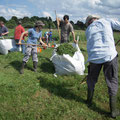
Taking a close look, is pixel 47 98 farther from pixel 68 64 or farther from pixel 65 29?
pixel 65 29

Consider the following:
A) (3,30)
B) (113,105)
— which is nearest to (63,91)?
(113,105)

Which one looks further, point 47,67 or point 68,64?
point 47,67

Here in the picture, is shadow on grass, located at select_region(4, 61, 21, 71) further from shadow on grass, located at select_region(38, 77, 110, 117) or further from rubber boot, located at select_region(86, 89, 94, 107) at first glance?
rubber boot, located at select_region(86, 89, 94, 107)

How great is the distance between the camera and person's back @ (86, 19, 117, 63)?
239 centimetres

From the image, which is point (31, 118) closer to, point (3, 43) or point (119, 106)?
point (119, 106)

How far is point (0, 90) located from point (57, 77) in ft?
5.26

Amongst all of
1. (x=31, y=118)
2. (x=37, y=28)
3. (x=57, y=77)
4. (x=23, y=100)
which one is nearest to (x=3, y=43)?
(x=37, y=28)

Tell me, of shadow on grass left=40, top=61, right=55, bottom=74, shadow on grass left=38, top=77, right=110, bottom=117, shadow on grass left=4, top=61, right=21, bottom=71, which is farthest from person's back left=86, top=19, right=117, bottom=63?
shadow on grass left=4, top=61, right=21, bottom=71

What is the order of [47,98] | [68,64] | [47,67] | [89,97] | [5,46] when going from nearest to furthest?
1. [89,97]
2. [47,98]
3. [68,64]
4. [47,67]
5. [5,46]

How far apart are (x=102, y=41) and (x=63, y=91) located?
1569 millimetres

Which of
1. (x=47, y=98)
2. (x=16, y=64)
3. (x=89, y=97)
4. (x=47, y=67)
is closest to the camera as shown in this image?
(x=89, y=97)

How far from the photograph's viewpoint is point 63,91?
3.33 meters

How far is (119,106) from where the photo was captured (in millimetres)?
2770

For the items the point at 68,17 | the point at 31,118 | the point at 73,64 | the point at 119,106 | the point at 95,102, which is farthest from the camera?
the point at 68,17
